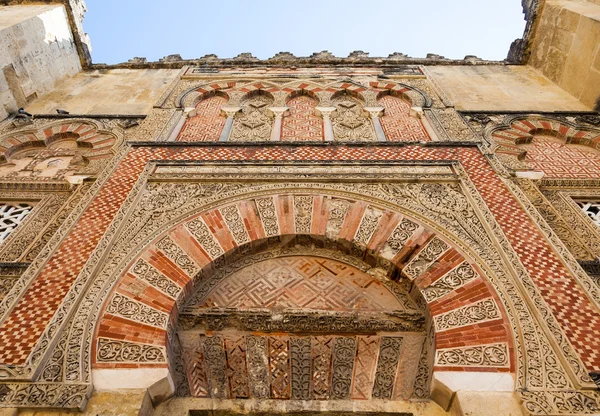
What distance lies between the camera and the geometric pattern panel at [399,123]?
4.25 metres

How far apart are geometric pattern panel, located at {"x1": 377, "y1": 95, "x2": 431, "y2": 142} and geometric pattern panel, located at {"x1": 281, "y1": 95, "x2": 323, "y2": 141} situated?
27.5 inches

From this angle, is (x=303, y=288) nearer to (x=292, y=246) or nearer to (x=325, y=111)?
(x=292, y=246)

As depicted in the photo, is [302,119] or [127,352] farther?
[302,119]

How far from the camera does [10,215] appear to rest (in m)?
3.46

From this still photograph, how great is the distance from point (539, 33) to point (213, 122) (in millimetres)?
4667

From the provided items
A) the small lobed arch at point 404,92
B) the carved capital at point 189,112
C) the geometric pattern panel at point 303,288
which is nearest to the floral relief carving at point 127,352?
the geometric pattern panel at point 303,288

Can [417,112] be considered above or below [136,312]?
above

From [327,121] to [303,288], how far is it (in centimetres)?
223

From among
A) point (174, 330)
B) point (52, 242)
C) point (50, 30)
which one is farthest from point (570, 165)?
point (50, 30)

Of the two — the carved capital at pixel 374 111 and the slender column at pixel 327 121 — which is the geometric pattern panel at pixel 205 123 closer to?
the slender column at pixel 327 121

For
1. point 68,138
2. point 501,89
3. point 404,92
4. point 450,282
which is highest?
point 501,89

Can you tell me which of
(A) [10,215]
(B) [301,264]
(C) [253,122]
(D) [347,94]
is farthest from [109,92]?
(B) [301,264]

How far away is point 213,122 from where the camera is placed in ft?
15.3

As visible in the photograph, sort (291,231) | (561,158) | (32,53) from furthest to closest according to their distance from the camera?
1. (32,53)
2. (561,158)
3. (291,231)
